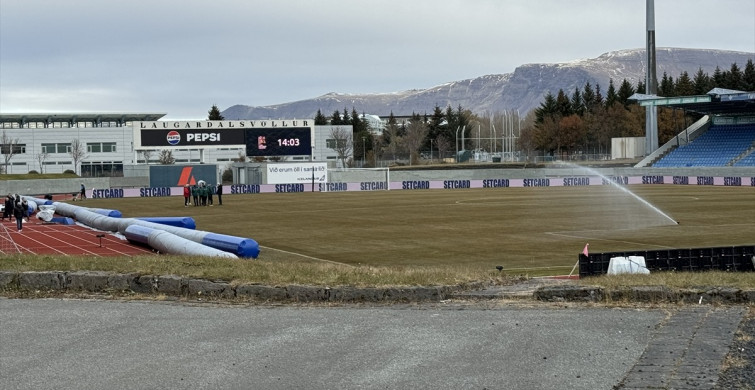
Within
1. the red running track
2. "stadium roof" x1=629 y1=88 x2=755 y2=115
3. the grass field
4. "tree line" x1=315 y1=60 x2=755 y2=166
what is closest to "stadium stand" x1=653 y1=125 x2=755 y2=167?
"stadium roof" x1=629 y1=88 x2=755 y2=115

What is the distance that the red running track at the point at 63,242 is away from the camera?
29875 millimetres

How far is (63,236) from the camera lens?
36.9 meters

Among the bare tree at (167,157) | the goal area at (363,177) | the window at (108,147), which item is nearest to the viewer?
the goal area at (363,177)

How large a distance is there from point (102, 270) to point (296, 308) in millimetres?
4696

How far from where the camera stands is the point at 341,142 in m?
124

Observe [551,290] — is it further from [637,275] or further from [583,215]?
[583,215]

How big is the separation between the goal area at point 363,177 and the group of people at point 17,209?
166 feet

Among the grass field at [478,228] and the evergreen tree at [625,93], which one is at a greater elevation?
the evergreen tree at [625,93]

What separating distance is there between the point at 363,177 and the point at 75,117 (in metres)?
52.9

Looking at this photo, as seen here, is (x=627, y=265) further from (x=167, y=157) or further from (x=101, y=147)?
(x=101, y=147)

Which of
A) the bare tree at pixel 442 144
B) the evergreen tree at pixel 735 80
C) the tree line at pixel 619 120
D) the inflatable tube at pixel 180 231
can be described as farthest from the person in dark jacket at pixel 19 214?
the bare tree at pixel 442 144

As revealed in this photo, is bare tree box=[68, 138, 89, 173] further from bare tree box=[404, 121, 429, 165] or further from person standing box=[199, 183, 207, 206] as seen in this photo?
bare tree box=[404, 121, 429, 165]

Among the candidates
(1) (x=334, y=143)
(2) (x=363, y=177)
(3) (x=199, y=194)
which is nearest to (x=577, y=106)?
(1) (x=334, y=143)

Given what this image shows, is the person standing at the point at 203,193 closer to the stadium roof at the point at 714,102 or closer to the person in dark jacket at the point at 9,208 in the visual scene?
the person in dark jacket at the point at 9,208
